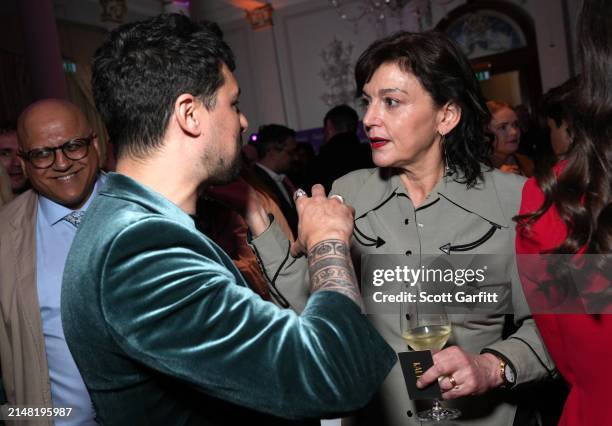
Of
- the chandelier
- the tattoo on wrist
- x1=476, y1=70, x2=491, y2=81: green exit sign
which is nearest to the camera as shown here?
the tattoo on wrist

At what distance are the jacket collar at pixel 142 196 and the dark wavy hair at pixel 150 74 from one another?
8 centimetres

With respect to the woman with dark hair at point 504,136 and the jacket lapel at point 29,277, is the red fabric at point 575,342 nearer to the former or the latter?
the jacket lapel at point 29,277

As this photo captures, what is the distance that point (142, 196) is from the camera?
1.08 meters

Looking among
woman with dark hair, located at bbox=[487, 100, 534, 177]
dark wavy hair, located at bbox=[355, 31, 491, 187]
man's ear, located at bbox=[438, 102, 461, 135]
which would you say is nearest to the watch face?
dark wavy hair, located at bbox=[355, 31, 491, 187]

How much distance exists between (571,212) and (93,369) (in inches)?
36.4

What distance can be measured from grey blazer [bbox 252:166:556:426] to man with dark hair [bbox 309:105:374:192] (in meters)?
2.67

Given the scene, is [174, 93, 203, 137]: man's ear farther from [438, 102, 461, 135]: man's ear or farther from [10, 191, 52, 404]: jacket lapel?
[10, 191, 52, 404]: jacket lapel

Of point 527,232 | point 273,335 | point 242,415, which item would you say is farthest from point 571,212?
point 242,415

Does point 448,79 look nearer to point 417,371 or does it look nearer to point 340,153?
point 417,371

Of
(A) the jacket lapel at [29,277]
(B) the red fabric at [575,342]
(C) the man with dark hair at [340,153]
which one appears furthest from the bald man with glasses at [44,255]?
(C) the man with dark hair at [340,153]

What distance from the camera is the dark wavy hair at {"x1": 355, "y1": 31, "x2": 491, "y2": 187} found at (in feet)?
5.69

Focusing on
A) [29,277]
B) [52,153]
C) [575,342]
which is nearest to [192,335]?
[575,342]

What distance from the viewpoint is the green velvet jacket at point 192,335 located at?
93cm

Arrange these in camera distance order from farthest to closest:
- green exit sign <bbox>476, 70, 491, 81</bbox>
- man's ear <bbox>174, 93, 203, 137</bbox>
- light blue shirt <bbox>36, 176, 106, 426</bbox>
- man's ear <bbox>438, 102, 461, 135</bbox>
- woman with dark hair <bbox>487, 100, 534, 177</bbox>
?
1. green exit sign <bbox>476, 70, 491, 81</bbox>
2. woman with dark hair <bbox>487, 100, 534, 177</bbox>
3. light blue shirt <bbox>36, 176, 106, 426</bbox>
4. man's ear <bbox>438, 102, 461, 135</bbox>
5. man's ear <bbox>174, 93, 203, 137</bbox>
